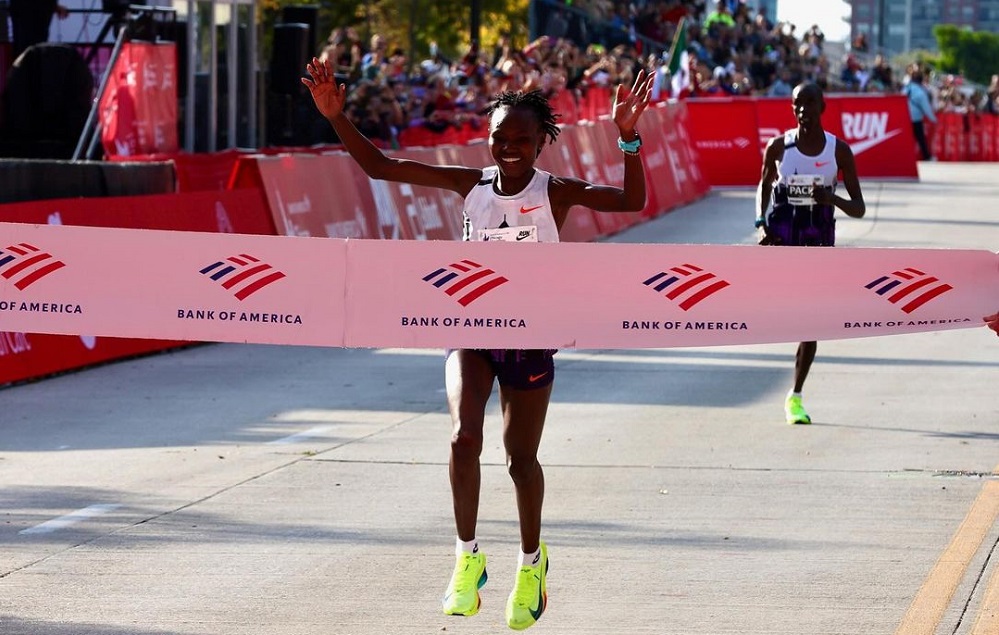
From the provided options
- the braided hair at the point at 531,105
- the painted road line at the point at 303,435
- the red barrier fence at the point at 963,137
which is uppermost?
the braided hair at the point at 531,105

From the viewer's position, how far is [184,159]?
677 inches

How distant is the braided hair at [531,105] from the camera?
6.41 m

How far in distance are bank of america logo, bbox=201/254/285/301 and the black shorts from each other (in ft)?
2.85

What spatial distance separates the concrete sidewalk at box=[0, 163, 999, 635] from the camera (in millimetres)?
6824

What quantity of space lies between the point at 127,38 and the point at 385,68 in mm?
7159

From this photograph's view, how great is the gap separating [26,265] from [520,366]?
1.97m

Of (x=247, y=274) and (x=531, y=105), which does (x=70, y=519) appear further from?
(x=531, y=105)

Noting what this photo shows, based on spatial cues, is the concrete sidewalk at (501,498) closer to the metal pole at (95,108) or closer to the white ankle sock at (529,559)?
the white ankle sock at (529,559)

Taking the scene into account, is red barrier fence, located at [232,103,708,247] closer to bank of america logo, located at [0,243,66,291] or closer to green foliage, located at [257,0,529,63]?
bank of america logo, located at [0,243,66,291]

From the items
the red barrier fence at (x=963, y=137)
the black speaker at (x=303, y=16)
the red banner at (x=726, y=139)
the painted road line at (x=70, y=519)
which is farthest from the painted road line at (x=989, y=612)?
the red barrier fence at (x=963, y=137)

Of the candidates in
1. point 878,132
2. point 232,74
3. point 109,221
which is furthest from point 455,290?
point 878,132

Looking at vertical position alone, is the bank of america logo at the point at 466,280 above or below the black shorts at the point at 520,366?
above

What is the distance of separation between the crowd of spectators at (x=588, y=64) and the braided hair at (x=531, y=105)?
50.4ft

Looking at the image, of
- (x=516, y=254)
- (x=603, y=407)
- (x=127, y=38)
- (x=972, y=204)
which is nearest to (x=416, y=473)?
(x=603, y=407)
